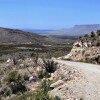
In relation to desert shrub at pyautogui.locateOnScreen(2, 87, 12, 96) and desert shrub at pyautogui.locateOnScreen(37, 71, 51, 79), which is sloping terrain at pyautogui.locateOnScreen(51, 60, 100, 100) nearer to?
desert shrub at pyautogui.locateOnScreen(37, 71, 51, 79)

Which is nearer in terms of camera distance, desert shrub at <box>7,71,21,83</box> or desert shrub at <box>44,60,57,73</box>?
desert shrub at <box>7,71,21,83</box>

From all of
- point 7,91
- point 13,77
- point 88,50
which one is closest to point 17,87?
point 7,91

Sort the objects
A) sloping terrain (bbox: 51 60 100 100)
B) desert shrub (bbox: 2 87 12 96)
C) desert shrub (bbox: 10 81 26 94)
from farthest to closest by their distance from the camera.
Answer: desert shrub (bbox: 10 81 26 94), desert shrub (bbox: 2 87 12 96), sloping terrain (bbox: 51 60 100 100)

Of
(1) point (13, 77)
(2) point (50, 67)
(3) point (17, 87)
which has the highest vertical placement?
(2) point (50, 67)

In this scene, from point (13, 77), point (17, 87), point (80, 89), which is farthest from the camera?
point (13, 77)

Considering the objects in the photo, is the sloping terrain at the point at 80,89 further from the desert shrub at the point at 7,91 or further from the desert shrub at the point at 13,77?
the desert shrub at the point at 13,77

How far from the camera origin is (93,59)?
28875 mm

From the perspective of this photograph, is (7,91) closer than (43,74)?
Yes

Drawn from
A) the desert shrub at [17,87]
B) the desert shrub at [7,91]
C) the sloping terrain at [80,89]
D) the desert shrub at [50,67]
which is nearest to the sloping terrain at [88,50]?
the desert shrub at [50,67]

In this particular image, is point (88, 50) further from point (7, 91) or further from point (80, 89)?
point (80, 89)

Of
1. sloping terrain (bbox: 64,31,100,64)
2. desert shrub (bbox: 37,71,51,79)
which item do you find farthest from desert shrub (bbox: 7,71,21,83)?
sloping terrain (bbox: 64,31,100,64)

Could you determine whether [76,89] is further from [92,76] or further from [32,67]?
[32,67]

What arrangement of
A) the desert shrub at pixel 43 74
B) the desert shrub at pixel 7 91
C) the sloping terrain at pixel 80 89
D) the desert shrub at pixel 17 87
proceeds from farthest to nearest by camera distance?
1. the desert shrub at pixel 43 74
2. the desert shrub at pixel 17 87
3. the desert shrub at pixel 7 91
4. the sloping terrain at pixel 80 89

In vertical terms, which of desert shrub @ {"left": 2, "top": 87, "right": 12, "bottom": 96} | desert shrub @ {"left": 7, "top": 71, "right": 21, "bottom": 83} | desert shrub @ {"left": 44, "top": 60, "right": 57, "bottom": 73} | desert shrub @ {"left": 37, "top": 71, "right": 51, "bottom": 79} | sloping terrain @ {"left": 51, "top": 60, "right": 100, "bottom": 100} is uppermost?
sloping terrain @ {"left": 51, "top": 60, "right": 100, "bottom": 100}
